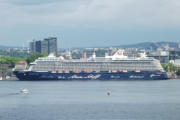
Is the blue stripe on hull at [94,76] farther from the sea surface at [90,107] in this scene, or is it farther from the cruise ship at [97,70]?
the sea surface at [90,107]

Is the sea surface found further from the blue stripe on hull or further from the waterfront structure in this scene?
the waterfront structure

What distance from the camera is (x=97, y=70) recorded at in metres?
124

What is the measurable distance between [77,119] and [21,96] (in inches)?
931

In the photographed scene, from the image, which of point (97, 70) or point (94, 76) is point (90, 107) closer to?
point (94, 76)

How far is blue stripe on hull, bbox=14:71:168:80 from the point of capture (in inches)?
4761

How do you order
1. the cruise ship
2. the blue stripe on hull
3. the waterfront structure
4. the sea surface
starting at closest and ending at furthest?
the sea surface < the blue stripe on hull < the cruise ship < the waterfront structure

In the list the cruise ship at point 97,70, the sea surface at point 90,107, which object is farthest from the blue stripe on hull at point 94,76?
the sea surface at point 90,107

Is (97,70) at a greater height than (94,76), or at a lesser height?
greater

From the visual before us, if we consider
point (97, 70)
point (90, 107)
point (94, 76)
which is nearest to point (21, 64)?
point (97, 70)

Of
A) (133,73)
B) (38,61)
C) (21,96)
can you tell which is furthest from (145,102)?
(38,61)

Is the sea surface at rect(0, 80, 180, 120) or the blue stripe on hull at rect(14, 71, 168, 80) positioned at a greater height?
the blue stripe on hull at rect(14, 71, 168, 80)

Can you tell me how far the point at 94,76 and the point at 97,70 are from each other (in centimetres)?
230

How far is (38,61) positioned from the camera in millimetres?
129125

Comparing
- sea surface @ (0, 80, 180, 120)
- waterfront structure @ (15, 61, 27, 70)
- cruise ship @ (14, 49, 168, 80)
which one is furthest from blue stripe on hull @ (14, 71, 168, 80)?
sea surface @ (0, 80, 180, 120)
